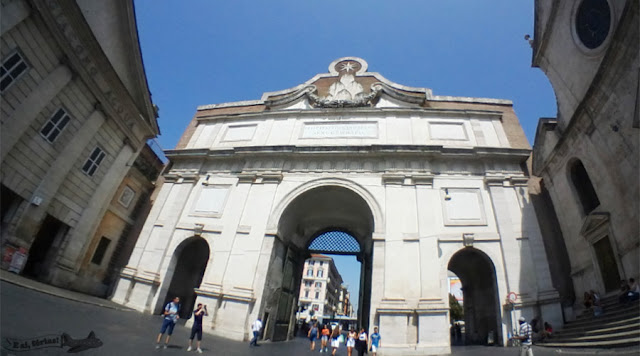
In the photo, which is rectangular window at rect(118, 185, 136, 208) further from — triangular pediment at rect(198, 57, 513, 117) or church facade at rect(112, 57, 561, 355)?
triangular pediment at rect(198, 57, 513, 117)

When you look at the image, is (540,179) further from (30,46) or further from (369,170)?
(30,46)

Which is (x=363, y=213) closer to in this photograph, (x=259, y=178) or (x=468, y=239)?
(x=468, y=239)

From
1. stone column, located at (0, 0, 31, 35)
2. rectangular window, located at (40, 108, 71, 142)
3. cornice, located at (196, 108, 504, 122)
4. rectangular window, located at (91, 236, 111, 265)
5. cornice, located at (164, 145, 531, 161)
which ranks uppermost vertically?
cornice, located at (196, 108, 504, 122)

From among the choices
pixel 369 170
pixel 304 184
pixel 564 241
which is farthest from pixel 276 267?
pixel 564 241

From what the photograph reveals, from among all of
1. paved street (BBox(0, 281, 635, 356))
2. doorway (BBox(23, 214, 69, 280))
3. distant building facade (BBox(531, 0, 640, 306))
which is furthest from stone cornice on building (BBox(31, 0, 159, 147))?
distant building facade (BBox(531, 0, 640, 306))

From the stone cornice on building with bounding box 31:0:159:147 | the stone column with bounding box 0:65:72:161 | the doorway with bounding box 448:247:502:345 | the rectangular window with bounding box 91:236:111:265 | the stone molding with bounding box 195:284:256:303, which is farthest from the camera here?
the rectangular window with bounding box 91:236:111:265

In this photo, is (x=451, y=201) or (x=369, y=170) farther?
(x=369, y=170)

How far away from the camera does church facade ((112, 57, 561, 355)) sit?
37.2 ft

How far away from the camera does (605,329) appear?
7465 millimetres

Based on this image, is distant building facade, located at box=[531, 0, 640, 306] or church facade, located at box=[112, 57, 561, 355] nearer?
distant building facade, located at box=[531, 0, 640, 306]

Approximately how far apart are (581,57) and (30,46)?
Answer: 2094 centimetres

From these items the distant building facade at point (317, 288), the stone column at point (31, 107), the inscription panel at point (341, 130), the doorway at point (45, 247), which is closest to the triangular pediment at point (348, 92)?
the inscription panel at point (341, 130)

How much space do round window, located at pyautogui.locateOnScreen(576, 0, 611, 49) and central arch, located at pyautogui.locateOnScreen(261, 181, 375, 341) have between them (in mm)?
10806

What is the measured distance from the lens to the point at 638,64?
788cm
